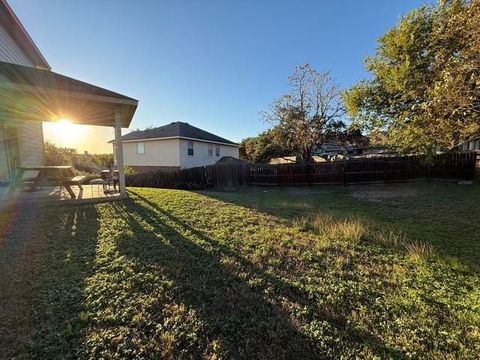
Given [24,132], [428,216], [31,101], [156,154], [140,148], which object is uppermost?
[31,101]

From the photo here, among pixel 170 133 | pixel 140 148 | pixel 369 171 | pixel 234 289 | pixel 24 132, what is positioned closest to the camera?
pixel 234 289

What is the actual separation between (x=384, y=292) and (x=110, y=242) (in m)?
4.22

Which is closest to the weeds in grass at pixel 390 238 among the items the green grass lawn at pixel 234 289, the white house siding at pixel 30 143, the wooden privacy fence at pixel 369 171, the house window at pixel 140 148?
the green grass lawn at pixel 234 289

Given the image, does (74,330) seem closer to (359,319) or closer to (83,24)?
(359,319)

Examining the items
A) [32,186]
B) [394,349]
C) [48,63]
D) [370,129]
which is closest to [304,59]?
[370,129]

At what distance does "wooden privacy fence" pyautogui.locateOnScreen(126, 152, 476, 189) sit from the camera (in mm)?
13234

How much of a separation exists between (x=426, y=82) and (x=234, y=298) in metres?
10.2

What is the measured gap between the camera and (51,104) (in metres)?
6.98

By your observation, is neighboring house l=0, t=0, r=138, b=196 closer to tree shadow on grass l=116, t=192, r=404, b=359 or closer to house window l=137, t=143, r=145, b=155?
tree shadow on grass l=116, t=192, r=404, b=359

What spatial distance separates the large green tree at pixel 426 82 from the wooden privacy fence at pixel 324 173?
8.79 feet

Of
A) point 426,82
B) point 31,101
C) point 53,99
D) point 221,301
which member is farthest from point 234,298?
point 426,82

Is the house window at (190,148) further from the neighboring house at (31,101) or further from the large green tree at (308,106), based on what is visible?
the neighboring house at (31,101)

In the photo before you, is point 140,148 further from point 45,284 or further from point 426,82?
point 426,82

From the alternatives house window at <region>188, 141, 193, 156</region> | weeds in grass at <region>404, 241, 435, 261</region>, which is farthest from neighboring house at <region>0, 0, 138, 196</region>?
house window at <region>188, 141, 193, 156</region>
